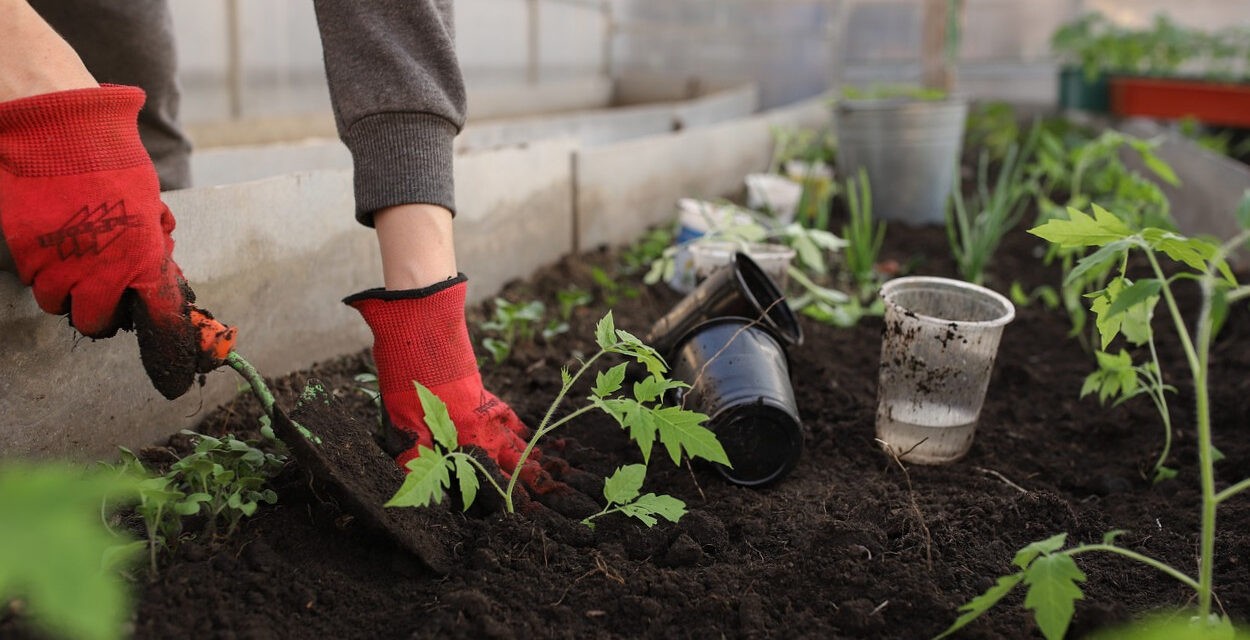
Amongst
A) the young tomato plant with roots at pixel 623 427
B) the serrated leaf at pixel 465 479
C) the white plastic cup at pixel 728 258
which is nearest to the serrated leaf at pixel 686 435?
the young tomato plant with roots at pixel 623 427

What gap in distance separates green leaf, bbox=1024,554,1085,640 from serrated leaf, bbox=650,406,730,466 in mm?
366

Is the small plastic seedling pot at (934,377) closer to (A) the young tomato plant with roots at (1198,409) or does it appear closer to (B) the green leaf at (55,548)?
(A) the young tomato plant with roots at (1198,409)

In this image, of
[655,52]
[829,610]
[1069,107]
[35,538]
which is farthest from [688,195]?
[655,52]

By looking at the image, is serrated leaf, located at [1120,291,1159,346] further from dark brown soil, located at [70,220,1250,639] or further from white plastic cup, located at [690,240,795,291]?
white plastic cup, located at [690,240,795,291]

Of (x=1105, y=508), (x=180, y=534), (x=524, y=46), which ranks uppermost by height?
(x=524, y=46)

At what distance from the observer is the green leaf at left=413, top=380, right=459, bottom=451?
1.17 meters

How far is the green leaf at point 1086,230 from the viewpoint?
3.56ft

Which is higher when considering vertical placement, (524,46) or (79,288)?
(524,46)

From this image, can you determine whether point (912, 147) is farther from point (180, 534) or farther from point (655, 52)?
point (655, 52)

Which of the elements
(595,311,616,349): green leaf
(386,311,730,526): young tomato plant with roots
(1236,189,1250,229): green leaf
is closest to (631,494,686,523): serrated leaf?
(386,311,730,526): young tomato plant with roots

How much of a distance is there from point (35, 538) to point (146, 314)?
0.69m

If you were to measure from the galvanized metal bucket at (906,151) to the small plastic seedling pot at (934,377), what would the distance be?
7.07 feet

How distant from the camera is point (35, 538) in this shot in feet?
1.92

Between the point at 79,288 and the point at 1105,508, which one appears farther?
the point at 1105,508
